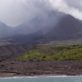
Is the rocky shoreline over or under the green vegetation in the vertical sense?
under

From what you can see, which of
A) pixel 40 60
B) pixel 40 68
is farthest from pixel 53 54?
pixel 40 68

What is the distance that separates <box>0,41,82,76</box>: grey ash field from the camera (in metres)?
120

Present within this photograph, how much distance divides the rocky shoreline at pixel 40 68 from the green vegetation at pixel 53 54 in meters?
11.1

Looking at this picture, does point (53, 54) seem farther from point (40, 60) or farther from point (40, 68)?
point (40, 68)

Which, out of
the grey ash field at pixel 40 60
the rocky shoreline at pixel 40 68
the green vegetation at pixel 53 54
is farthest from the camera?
the green vegetation at pixel 53 54

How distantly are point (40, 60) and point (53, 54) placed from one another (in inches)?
578

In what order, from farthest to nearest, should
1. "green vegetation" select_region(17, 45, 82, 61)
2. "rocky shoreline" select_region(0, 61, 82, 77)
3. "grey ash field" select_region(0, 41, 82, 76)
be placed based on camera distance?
"green vegetation" select_region(17, 45, 82, 61)
"grey ash field" select_region(0, 41, 82, 76)
"rocky shoreline" select_region(0, 61, 82, 77)

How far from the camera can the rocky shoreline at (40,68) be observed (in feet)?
381

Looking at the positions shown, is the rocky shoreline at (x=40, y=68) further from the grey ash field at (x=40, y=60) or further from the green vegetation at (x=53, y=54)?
the green vegetation at (x=53, y=54)

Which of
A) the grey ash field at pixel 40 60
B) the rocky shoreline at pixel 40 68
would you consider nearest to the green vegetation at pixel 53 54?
the grey ash field at pixel 40 60

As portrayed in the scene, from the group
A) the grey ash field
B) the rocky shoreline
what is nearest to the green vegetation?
the grey ash field

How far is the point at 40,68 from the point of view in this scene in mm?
123500

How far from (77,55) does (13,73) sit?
3589 cm

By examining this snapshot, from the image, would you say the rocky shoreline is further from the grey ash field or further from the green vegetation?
the green vegetation
